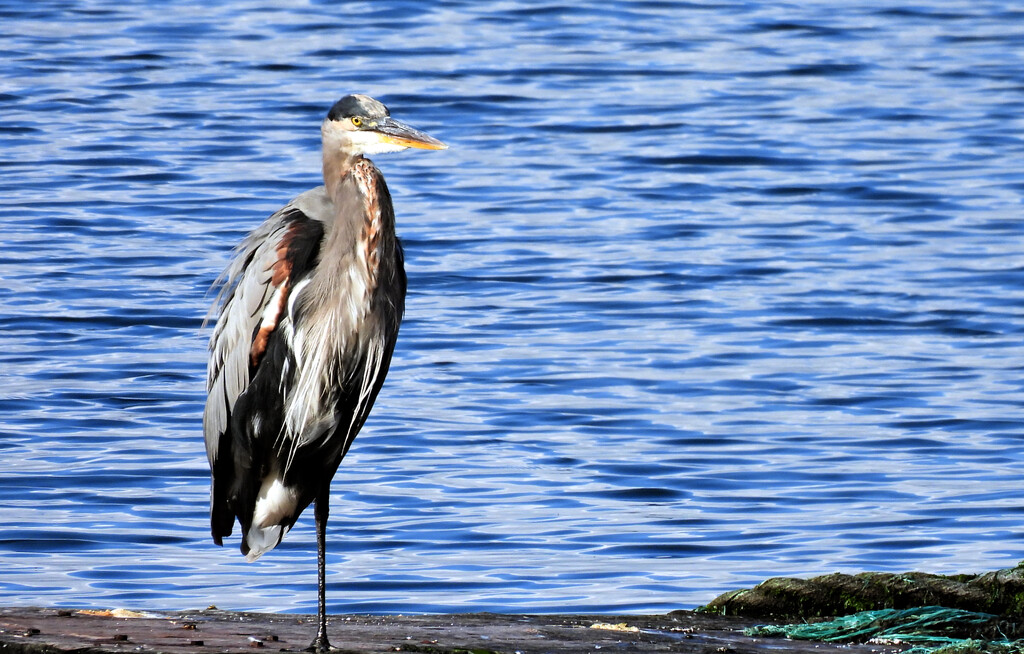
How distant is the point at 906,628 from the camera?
6.71 metres

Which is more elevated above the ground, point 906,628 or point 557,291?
point 906,628

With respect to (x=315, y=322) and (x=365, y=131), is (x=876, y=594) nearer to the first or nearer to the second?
(x=315, y=322)

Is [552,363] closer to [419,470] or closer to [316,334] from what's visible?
[419,470]

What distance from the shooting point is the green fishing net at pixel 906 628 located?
6.61 metres

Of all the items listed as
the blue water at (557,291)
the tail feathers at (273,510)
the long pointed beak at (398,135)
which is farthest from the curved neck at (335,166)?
the blue water at (557,291)

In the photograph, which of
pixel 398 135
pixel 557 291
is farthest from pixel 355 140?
pixel 557 291

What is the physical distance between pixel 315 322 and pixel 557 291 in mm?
8540

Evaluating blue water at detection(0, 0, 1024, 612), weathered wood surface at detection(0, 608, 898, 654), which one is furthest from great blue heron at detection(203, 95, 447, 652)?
blue water at detection(0, 0, 1024, 612)

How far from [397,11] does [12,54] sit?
5375mm

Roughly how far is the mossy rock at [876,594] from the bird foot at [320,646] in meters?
1.59

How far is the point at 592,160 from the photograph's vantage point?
797 inches

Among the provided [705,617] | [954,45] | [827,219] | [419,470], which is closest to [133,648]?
[705,617]

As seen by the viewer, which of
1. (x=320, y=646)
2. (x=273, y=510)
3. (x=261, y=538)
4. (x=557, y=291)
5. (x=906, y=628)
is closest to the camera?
(x=320, y=646)

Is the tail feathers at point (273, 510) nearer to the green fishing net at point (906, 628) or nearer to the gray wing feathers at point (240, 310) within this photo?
the gray wing feathers at point (240, 310)
